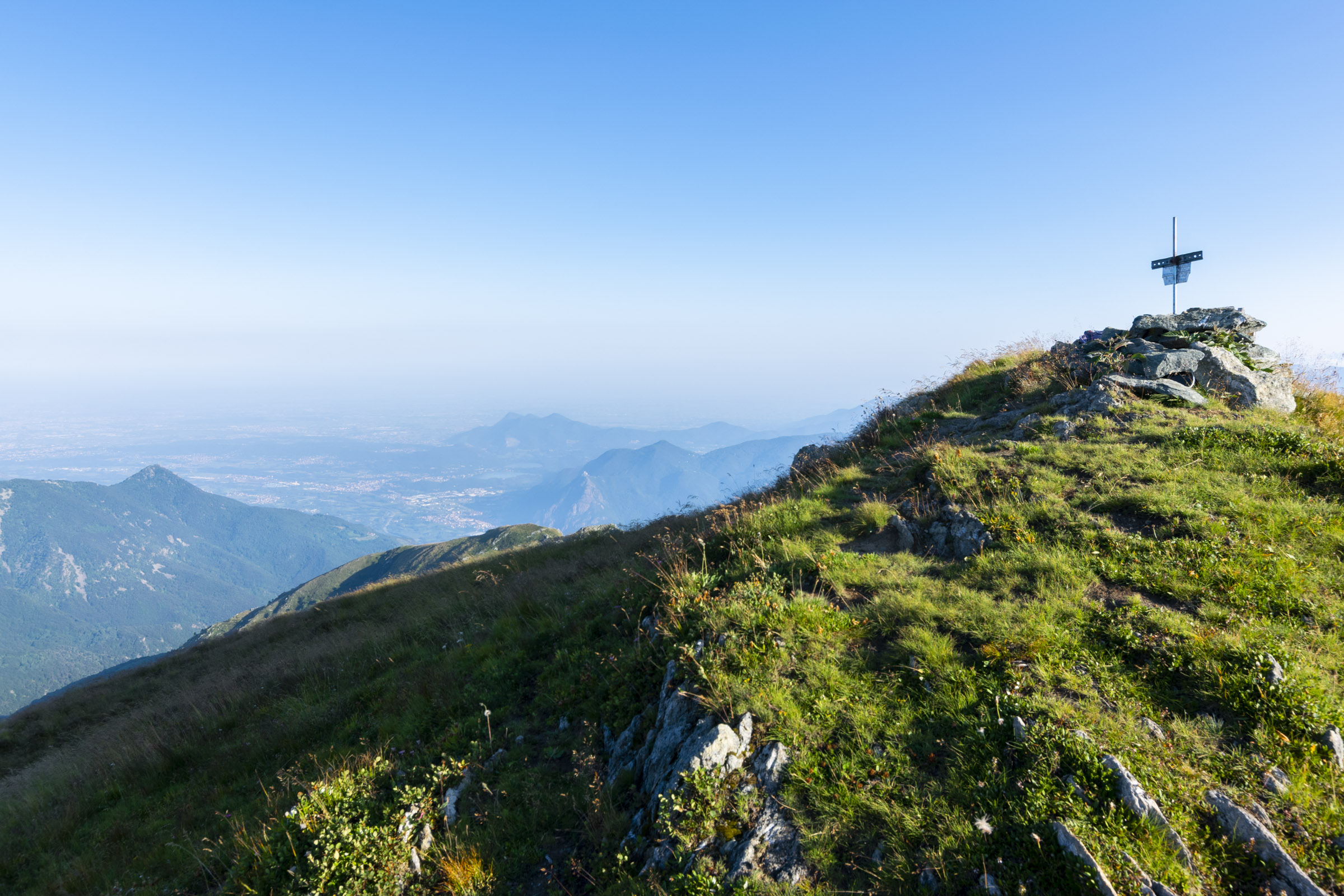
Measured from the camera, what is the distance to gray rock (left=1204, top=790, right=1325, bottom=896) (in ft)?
12.2

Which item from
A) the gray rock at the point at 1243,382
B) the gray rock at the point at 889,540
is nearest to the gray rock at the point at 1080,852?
the gray rock at the point at 889,540

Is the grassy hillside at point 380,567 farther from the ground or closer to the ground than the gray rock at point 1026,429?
closer to the ground

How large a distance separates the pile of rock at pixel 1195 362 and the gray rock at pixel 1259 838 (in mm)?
10746

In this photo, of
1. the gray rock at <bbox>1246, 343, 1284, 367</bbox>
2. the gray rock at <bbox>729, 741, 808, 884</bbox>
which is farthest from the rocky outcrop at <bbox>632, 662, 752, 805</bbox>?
the gray rock at <bbox>1246, 343, 1284, 367</bbox>

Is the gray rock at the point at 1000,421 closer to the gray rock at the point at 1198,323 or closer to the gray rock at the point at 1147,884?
the gray rock at the point at 1198,323

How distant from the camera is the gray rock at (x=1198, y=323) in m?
15.5

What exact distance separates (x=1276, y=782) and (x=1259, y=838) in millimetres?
813

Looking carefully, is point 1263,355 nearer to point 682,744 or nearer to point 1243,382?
point 1243,382

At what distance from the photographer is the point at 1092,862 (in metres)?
3.88

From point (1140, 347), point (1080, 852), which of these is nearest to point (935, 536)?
point (1080, 852)

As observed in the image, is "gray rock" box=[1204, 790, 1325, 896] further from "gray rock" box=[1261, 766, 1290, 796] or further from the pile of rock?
the pile of rock

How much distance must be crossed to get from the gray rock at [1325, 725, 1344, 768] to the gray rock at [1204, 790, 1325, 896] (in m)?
1.18

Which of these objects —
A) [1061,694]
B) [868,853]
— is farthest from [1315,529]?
[868,853]

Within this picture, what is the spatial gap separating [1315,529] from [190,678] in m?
28.7
